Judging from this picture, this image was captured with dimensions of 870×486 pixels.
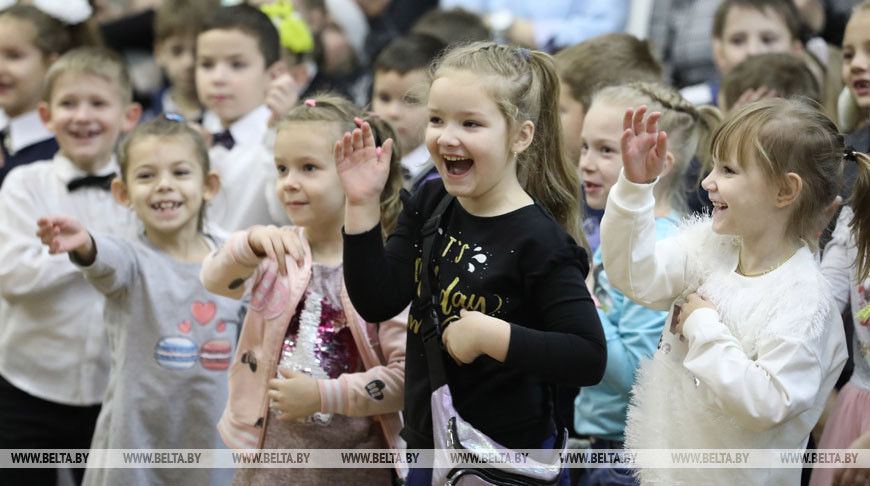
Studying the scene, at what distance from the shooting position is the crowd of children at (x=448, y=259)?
2260 millimetres

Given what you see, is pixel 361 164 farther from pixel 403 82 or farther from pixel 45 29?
pixel 45 29

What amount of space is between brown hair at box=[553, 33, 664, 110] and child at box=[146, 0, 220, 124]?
7.96ft

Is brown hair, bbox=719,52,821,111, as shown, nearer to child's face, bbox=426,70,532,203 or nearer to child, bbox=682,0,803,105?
child, bbox=682,0,803,105

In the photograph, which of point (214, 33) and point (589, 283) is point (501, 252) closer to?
point (589, 283)

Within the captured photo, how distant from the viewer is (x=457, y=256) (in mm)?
2385

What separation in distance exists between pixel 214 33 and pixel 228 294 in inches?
78.1

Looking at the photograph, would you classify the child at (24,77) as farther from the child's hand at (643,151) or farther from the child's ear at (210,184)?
the child's hand at (643,151)

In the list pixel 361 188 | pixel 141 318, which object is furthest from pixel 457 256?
pixel 141 318

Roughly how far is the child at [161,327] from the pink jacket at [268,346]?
1.19ft

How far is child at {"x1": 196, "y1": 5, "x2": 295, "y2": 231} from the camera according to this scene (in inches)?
168

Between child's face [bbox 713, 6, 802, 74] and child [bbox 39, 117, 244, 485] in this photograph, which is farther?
child's face [bbox 713, 6, 802, 74]

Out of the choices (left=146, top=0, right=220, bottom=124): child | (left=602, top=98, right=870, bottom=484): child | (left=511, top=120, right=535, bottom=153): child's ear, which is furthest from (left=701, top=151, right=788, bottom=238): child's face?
(left=146, top=0, right=220, bottom=124): child

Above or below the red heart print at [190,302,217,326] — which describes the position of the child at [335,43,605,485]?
above

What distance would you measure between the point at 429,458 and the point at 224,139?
95.0 inches
